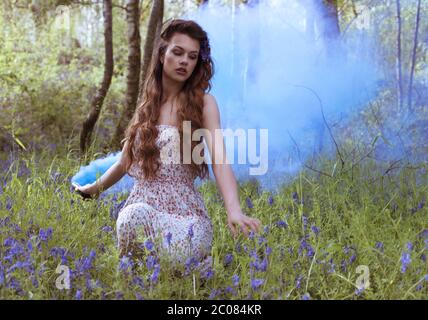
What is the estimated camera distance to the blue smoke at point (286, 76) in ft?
14.9

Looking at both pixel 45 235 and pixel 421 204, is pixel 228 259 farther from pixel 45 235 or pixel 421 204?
pixel 421 204

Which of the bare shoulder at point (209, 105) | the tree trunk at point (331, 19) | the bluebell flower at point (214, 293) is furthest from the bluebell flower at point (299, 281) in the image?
the tree trunk at point (331, 19)

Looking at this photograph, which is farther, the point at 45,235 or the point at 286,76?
the point at 286,76

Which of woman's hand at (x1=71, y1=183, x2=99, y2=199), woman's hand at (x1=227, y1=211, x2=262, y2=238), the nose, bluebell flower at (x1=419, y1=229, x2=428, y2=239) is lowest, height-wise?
bluebell flower at (x1=419, y1=229, x2=428, y2=239)

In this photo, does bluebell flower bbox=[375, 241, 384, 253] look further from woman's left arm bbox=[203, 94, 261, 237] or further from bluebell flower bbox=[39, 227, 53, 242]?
bluebell flower bbox=[39, 227, 53, 242]

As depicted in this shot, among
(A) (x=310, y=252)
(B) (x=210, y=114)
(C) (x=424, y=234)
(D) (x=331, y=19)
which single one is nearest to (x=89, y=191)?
(B) (x=210, y=114)

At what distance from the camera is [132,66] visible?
553 centimetres

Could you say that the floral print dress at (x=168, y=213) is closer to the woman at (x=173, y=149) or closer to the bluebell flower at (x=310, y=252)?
the woman at (x=173, y=149)

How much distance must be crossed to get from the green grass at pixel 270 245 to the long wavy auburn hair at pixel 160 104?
Result: 0.42 m

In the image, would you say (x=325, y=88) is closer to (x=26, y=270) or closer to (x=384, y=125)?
(x=384, y=125)

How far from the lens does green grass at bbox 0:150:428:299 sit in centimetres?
235

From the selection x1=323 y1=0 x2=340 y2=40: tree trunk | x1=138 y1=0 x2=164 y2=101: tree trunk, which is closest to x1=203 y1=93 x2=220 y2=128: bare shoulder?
x1=323 y1=0 x2=340 y2=40: tree trunk

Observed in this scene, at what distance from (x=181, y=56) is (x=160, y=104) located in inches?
9.3

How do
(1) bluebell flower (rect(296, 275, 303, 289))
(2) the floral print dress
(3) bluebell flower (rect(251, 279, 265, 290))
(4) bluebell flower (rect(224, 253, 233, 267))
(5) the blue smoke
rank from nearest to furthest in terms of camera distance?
(3) bluebell flower (rect(251, 279, 265, 290))
(1) bluebell flower (rect(296, 275, 303, 289))
(2) the floral print dress
(4) bluebell flower (rect(224, 253, 233, 267))
(5) the blue smoke
